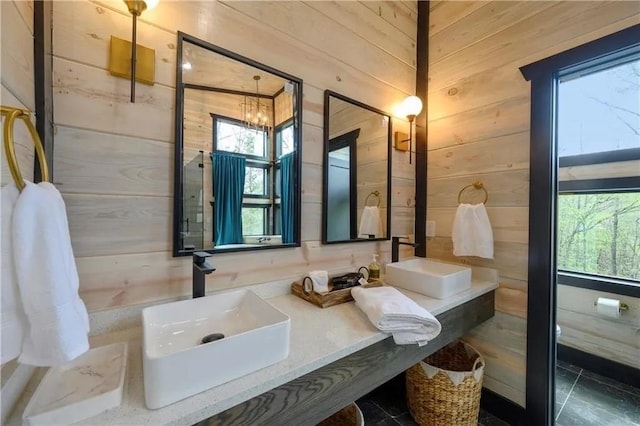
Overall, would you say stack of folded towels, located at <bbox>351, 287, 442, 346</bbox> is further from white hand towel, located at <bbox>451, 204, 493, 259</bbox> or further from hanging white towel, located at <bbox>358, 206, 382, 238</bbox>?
white hand towel, located at <bbox>451, 204, 493, 259</bbox>

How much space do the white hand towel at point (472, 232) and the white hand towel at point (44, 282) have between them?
1.77m

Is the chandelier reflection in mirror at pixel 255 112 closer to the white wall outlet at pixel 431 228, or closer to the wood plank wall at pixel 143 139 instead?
the wood plank wall at pixel 143 139

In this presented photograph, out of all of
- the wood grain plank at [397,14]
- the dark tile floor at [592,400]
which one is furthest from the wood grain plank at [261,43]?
the dark tile floor at [592,400]

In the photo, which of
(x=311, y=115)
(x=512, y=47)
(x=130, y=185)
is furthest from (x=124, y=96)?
(x=512, y=47)

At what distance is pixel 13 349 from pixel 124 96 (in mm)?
865

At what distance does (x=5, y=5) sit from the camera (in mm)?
611

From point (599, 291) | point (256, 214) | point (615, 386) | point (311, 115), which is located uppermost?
point (311, 115)

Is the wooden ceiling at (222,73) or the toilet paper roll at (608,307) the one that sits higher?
the wooden ceiling at (222,73)

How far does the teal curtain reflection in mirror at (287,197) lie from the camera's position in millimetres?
1370

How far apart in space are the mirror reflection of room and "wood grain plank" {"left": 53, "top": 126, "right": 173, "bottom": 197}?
9 cm

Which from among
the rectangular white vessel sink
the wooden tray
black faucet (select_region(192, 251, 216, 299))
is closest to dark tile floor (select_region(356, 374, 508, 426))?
the wooden tray

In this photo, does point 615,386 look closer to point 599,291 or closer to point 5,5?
point 599,291

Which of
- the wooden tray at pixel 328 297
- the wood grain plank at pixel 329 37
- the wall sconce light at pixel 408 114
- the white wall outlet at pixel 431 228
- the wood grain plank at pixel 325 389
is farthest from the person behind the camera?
the white wall outlet at pixel 431 228

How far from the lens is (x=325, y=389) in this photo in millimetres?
852
